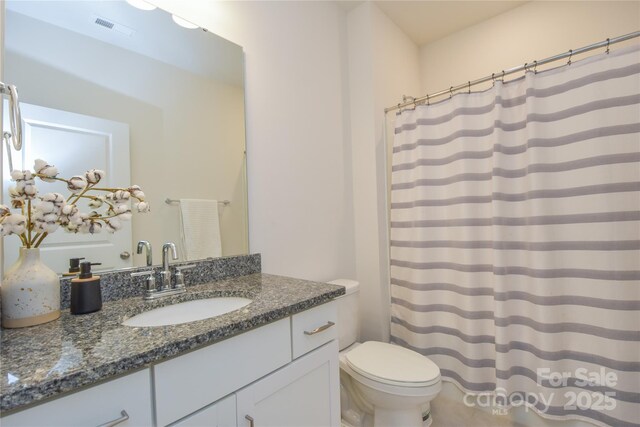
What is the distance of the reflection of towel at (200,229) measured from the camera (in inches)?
49.1

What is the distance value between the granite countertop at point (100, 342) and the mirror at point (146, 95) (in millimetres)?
281

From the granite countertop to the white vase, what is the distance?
0.03m

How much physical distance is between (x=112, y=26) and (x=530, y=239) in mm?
2034

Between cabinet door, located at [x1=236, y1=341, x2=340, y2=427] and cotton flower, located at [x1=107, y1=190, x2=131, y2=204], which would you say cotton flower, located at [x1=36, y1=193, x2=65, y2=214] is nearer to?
cotton flower, located at [x1=107, y1=190, x2=131, y2=204]

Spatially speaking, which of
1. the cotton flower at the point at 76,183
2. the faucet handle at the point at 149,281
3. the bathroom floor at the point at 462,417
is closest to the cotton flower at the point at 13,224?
the cotton flower at the point at 76,183

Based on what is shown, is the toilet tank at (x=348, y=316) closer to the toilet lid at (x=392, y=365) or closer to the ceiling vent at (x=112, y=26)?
the toilet lid at (x=392, y=365)

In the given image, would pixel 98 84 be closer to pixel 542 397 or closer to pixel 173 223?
pixel 173 223

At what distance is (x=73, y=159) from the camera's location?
98cm

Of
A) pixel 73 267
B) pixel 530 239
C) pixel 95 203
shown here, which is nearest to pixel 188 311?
pixel 73 267

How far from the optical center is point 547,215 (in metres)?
1.39

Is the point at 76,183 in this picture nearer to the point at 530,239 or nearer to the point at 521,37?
the point at 530,239

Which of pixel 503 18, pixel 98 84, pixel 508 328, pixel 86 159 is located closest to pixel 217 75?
pixel 98 84

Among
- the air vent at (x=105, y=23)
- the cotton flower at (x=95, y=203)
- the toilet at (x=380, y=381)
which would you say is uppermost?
the air vent at (x=105, y=23)

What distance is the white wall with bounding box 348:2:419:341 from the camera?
1951 millimetres
